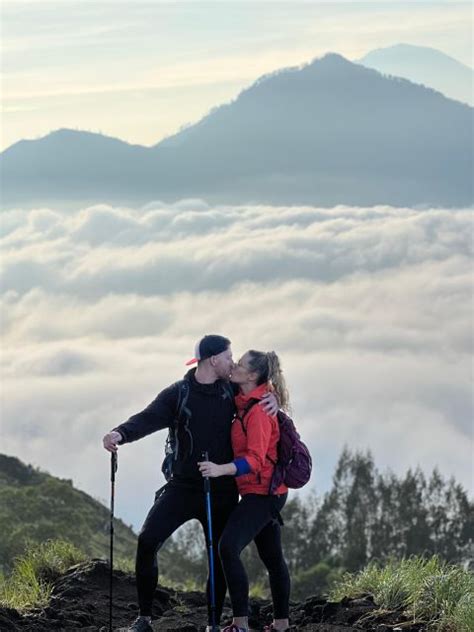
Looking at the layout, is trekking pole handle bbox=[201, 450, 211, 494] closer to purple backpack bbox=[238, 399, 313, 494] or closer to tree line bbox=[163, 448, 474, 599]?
purple backpack bbox=[238, 399, 313, 494]

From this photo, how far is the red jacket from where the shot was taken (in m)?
9.68

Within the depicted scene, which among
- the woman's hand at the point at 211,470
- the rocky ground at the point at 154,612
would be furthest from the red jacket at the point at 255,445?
the rocky ground at the point at 154,612

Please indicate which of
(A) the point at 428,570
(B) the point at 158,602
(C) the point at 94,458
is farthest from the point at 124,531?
(C) the point at 94,458

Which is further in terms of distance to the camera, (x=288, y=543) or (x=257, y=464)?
(x=288, y=543)

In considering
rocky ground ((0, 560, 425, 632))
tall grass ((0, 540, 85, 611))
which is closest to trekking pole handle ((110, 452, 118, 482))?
rocky ground ((0, 560, 425, 632))

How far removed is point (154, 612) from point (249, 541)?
290cm

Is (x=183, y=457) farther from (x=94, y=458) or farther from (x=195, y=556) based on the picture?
(x=94, y=458)

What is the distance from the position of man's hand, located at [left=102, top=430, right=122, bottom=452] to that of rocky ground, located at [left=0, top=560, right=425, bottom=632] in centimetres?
157

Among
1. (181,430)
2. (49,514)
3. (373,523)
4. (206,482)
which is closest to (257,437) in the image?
(206,482)

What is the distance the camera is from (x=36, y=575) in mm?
13109

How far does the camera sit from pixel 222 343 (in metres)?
9.95

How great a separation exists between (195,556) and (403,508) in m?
10.8

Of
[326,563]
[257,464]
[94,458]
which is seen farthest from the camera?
[94,458]

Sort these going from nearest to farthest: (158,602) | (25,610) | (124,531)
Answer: (25,610) → (158,602) → (124,531)
